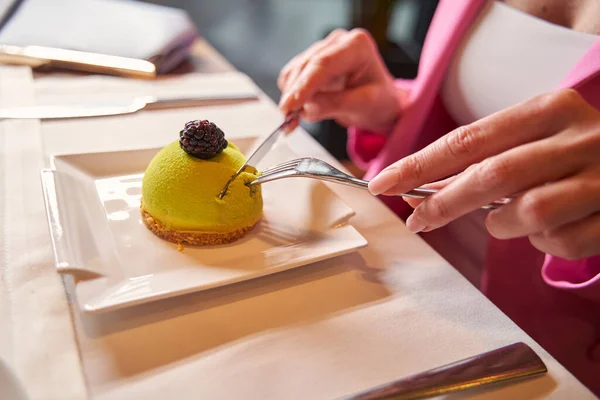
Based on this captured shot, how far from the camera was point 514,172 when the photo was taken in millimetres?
514

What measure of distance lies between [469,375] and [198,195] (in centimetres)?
41

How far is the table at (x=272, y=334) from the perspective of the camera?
0.47 metres

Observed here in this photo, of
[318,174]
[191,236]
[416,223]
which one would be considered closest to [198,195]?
[191,236]

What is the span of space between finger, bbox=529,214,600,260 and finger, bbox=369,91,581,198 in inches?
4.2

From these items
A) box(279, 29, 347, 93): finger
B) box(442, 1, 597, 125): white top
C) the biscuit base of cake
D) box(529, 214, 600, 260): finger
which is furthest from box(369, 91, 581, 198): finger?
box(279, 29, 347, 93): finger

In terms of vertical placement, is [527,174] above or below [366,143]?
above

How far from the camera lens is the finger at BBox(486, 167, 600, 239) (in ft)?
1.65

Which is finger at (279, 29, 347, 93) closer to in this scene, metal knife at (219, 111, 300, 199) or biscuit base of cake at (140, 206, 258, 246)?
metal knife at (219, 111, 300, 199)

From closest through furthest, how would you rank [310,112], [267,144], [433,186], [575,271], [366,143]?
[433,186]
[575,271]
[267,144]
[310,112]
[366,143]

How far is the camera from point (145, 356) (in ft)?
Result: 1.61

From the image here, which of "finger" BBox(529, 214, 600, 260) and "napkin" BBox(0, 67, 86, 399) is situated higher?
"finger" BBox(529, 214, 600, 260)

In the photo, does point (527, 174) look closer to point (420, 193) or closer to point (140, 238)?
point (420, 193)

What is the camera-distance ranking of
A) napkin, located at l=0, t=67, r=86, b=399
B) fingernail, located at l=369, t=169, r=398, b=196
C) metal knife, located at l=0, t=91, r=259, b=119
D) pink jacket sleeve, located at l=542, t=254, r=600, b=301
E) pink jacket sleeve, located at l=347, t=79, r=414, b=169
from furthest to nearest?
pink jacket sleeve, located at l=347, t=79, r=414, b=169
metal knife, located at l=0, t=91, r=259, b=119
pink jacket sleeve, located at l=542, t=254, r=600, b=301
fingernail, located at l=369, t=169, r=398, b=196
napkin, located at l=0, t=67, r=86, b=399

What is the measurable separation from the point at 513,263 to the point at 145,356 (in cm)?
66
